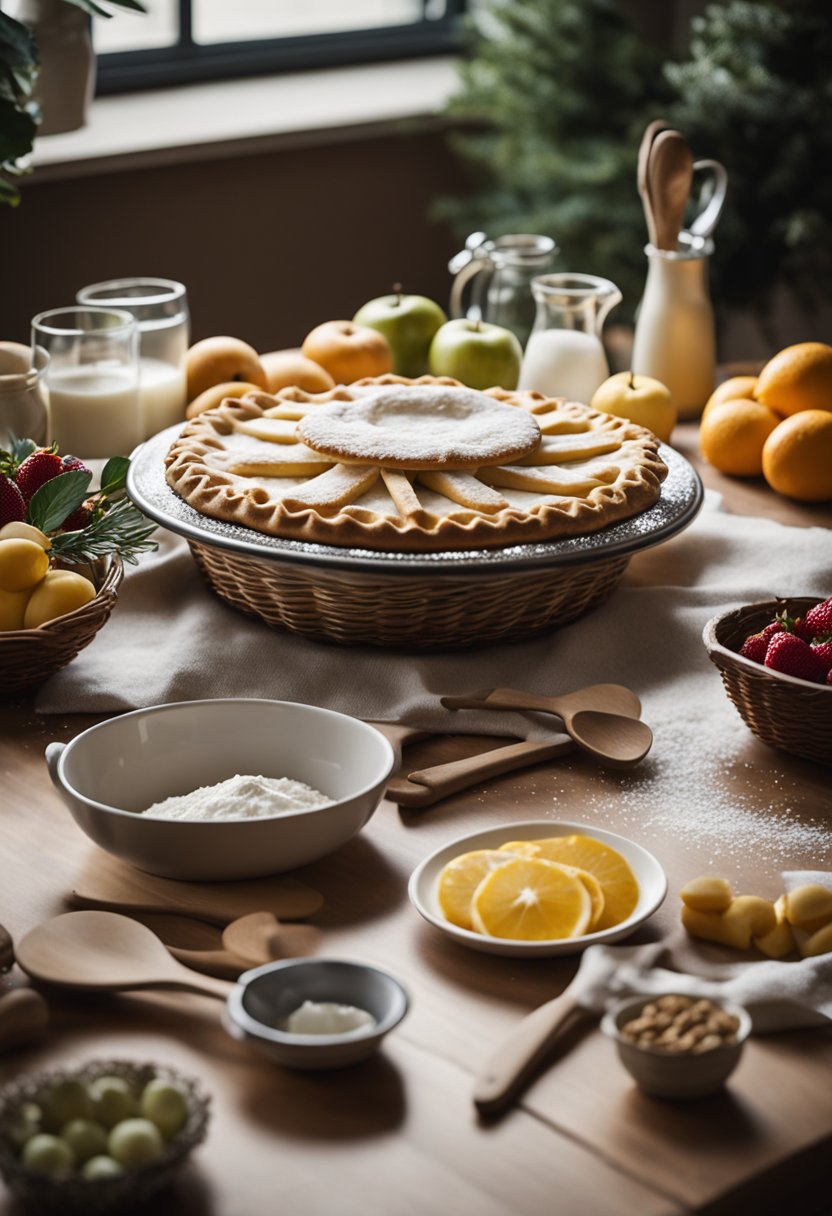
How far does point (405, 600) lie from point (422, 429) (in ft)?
0.82

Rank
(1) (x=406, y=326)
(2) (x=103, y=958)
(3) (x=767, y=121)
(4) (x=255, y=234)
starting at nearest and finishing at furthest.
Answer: (2) (x=103, y=958) → (1) (x=406, y=326) → (3) (x=767, y=121) → (4) (x=255, y=234)

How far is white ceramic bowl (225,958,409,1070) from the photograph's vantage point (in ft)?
2.61

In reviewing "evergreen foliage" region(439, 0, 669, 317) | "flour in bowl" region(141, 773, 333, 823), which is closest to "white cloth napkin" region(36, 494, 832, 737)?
"flour in bowl" region(141, 773, 333, 823)

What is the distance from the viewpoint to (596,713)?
1242 mm

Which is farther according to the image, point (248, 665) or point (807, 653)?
point (248, 665)

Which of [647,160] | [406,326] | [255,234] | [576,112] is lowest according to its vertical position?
[255,234]

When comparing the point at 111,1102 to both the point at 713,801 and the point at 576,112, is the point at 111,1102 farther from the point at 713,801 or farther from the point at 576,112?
the point at 576,112

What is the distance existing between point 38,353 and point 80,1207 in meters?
1.09

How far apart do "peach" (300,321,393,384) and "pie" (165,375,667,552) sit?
319 mm

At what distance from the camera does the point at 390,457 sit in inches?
54.6

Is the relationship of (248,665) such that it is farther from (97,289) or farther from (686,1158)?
(97,289)

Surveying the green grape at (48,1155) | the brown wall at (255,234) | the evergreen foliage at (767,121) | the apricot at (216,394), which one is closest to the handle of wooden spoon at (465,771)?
the green grape at (48,1155)

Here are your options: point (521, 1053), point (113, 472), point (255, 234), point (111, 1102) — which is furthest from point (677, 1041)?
point (255, 234)

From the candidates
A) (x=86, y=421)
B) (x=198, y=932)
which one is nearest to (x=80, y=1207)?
(x=198, y=932)
